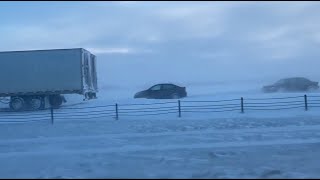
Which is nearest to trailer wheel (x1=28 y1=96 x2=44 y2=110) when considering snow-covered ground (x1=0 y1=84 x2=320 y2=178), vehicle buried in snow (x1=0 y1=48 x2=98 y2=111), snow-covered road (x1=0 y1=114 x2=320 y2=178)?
vehicle buried in snow (x1=0 y1=48 x2=98 y2=111)

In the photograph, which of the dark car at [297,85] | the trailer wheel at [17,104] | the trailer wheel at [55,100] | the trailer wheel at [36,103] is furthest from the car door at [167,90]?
the dark car at [297,85]

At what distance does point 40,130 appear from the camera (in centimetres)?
2047

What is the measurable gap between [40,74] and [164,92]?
26.2 ft

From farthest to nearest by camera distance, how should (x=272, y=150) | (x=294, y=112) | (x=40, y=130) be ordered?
(x=294, y=112), (x=40, y=130), (x=272, y=150)

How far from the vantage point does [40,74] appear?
3038 cm

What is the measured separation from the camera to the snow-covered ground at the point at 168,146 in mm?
11125

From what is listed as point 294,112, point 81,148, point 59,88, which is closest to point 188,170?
point 81,148

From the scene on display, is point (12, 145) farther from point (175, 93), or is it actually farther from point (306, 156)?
point (175, 93)

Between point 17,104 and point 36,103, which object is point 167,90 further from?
point 17,104

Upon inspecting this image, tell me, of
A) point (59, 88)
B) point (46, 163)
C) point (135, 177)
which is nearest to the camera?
point (135, 177)

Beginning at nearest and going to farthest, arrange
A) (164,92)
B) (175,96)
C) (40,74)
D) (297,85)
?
(40,74)
(164,92)
(175,96)
(297,85)

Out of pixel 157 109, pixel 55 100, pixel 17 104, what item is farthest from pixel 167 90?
pixel 17 104

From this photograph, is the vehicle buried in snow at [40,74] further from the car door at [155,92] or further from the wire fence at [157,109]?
the car door at [155,92]

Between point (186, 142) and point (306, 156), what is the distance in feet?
13.6
